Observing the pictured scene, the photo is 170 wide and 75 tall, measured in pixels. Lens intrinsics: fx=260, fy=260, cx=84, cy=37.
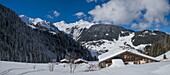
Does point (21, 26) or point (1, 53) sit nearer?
point (1, 53)

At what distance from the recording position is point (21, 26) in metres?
179

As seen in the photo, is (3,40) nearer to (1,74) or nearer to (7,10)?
(7,10)

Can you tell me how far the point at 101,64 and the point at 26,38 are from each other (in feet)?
374

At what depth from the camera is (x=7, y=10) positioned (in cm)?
A: 18262

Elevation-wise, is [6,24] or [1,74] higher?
[6,24]

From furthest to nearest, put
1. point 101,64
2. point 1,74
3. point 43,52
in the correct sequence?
point 43,52
point 101,64
point 1,74

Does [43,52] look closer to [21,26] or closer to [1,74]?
[21,26]

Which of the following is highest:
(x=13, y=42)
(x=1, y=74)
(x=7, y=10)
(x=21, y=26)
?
(x=7, y=10)

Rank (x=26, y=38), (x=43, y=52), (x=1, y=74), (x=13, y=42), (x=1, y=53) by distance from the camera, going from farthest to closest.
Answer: (x=43, y=52) < (x=26, y=38) < (x=13, y=42) < (x=1, y=53) < (x=1, y=74)

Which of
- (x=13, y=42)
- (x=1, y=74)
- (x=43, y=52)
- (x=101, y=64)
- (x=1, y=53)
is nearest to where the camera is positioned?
(x=1, y=74)

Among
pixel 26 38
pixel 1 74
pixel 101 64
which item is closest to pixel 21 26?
pixel 26 38

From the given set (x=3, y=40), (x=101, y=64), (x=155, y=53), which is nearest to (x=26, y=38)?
(x=3, y=40)

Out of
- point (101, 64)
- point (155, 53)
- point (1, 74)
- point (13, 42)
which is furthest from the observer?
point (13, 42)

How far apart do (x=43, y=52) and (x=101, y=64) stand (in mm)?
121835
